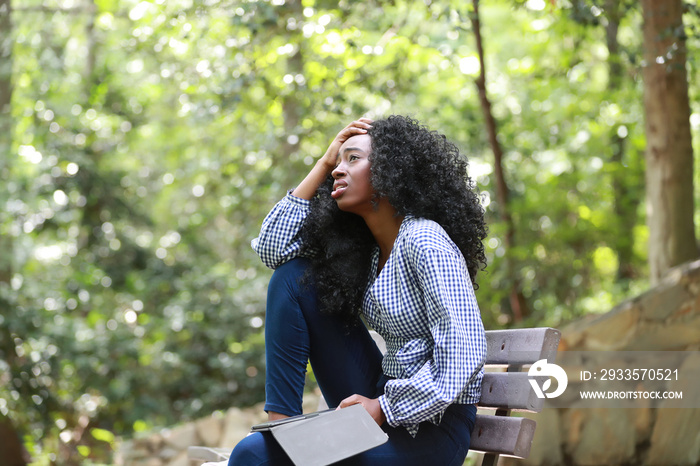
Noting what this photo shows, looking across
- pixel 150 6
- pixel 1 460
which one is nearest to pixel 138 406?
pixel 1 460

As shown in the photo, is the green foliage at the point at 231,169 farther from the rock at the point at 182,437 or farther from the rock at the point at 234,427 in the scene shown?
the rock at the point at 234,427

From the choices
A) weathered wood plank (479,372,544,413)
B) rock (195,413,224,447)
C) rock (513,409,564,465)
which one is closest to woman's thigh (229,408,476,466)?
weathered wood plank (479,372,544,413)

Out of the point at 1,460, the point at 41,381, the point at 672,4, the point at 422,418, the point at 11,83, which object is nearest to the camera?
the point at 422,418

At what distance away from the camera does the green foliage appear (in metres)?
5.16

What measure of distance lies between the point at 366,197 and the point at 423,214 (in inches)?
7.6

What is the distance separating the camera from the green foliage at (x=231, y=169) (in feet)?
16.9

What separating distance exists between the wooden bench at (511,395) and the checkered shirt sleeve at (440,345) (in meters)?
0.21

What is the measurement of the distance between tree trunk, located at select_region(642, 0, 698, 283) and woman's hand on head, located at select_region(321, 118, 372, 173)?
101 inches

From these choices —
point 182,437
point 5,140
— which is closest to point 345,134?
point 182,437

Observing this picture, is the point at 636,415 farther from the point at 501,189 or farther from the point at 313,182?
the point at 501,189

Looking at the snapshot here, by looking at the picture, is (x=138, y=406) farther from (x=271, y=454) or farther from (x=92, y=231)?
(x=271, y=454)

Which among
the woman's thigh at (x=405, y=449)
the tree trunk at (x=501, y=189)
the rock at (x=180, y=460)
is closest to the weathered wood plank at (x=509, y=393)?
the woman's thigh at (x=405, y=449)

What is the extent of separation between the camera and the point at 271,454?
176 cm

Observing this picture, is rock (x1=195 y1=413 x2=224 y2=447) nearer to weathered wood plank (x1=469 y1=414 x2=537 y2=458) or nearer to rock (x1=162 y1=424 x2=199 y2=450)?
rock (x1=162 y1=424 x2=199 y2=450)
